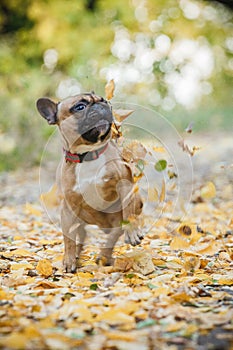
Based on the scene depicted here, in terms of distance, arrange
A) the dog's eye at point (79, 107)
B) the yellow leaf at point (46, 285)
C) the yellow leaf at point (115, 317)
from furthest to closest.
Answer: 1. the dog's eye at point (79, 107)
2. the yellow leaf at point (46, 285)
3. the yellow leaf at point (115, 317)

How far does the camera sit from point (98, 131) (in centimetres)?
271

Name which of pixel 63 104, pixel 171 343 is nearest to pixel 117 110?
pixel 63 104

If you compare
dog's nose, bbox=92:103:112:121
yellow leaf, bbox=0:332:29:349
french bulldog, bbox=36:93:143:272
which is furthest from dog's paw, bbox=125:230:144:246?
yellow leaf, bbox=0:332:29:349

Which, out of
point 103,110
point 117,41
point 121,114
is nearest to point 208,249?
point 121,114

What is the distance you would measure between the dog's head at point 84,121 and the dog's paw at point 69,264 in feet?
1.98

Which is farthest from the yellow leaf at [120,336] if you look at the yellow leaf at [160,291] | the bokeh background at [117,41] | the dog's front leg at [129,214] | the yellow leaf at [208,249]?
the bokeh background at [117,41]

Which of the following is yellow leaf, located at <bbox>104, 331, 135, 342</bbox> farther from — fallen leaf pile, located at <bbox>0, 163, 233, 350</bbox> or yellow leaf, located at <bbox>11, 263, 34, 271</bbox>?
yellow leaf, located at <bbox>11, 263, 34, 271</bbox>

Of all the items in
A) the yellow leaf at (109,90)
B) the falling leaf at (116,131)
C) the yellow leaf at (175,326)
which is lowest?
the yellow leaf at (175,326)

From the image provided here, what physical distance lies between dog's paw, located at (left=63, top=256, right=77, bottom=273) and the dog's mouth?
0.67m

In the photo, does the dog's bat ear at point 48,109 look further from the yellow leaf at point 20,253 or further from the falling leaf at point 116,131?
the yellow leaf at point 20,253

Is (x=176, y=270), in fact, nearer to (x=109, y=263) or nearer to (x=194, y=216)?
(x=109, y=263)

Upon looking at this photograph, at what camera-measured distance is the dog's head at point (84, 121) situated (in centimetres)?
271

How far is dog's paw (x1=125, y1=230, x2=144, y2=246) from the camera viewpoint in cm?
272

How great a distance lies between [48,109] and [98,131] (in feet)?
1.15
